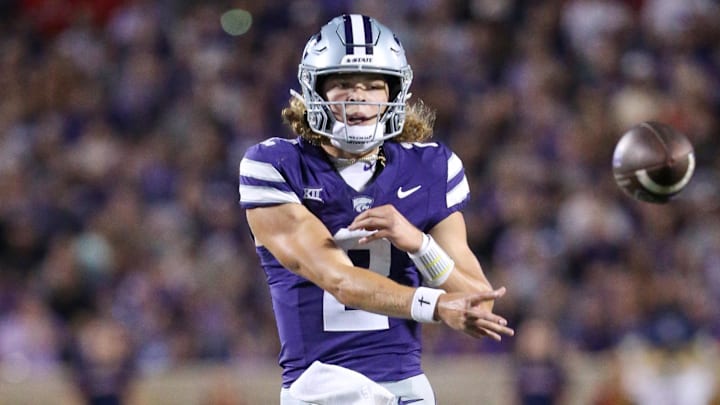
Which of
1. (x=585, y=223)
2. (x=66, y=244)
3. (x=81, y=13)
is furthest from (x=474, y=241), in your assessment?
(x=81, y=13)

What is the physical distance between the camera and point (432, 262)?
140 inches

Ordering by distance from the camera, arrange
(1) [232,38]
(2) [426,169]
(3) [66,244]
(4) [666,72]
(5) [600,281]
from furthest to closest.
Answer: (1) [232,38] < (4) [666,72] < (3) [66,244] < (5) [600,281] < (2) [426,169]

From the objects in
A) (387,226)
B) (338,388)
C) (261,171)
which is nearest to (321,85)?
(261,171)

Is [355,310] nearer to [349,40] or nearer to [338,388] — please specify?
Result: [338,388]

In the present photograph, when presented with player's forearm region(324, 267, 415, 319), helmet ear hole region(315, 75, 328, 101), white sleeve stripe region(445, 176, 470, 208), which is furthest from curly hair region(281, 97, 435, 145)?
player's forearm region(324, 267, 415, 319)

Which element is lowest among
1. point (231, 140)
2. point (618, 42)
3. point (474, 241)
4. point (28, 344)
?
point (28, 344)

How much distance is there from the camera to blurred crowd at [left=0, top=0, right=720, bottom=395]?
7902mm

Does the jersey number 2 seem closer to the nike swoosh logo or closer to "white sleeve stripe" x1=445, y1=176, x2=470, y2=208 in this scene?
the nike swoosh logo

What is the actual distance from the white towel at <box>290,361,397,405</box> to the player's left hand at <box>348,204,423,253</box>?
0.40 meters

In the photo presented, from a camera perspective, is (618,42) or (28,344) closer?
(28,344)

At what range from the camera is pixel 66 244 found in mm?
8500

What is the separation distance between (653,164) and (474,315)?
1631 millimetres

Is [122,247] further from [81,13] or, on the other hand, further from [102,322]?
[81,13]

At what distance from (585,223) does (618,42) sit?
5.92 feet
